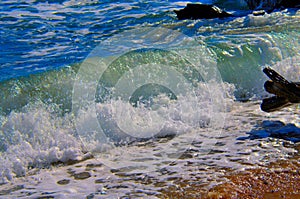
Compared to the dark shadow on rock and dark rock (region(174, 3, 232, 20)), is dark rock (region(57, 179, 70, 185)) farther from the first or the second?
dark rock (region(174, 3, 232, 20))

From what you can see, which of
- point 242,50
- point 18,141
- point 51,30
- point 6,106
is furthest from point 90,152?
point 51,30

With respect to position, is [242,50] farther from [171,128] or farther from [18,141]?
[18,141]

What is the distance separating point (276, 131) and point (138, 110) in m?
1.80

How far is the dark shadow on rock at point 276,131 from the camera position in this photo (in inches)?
191

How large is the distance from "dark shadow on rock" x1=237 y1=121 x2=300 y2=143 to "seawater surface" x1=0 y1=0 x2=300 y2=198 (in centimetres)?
2

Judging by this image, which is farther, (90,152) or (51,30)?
(51,30)

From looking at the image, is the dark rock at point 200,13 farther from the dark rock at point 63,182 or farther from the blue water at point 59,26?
the dark rock at point 63,182

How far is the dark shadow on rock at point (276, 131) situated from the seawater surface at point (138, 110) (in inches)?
0.9

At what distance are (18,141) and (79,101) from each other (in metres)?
1.11

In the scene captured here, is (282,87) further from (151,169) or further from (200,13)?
(200,13)

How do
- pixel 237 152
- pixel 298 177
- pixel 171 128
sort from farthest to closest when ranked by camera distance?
pixel 171 128 < pixel 237 152 < pixel 298 177

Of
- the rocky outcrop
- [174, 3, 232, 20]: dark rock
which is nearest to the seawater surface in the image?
[174, 3, 232, 20]: dark rock

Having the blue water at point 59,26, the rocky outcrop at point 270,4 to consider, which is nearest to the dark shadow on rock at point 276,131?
the blue water at point 59,26

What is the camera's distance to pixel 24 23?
11453 millimetres
